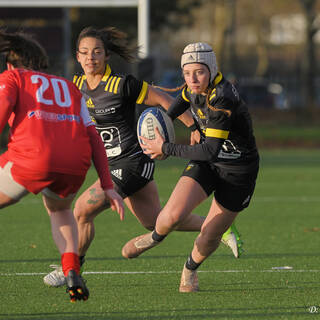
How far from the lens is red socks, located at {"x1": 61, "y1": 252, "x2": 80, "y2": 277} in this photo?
538 centimetres

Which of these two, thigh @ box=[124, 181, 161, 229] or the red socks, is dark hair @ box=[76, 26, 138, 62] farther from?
the red socks

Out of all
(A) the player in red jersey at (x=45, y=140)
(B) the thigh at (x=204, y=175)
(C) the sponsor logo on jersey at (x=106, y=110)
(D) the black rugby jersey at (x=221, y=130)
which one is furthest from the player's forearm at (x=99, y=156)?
(C) the sponsor logo on jersey at (x=106, y=110)

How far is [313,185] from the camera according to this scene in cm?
1620

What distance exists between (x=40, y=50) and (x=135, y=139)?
6.61 feet

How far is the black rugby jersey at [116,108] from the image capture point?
723cm

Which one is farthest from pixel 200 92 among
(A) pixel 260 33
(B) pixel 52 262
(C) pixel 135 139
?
(A) pixel 260 33

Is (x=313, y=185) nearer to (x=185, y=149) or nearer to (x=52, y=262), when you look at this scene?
(x=52, y=262)

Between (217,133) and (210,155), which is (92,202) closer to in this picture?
(210,155)

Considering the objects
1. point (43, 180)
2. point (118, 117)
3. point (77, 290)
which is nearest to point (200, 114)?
point (118, 117)

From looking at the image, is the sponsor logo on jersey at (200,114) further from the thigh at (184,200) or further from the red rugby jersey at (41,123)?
the red rugby jersey at (41,123)

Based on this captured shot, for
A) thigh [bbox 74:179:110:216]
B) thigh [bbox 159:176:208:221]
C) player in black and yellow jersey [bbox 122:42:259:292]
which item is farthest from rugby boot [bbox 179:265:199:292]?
thigh [bbox 74:179:110:216]

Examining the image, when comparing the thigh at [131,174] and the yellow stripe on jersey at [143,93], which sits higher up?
the yellow stripe on jersey at [143,93]

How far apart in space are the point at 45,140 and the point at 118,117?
210 centimetres

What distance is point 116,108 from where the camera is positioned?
285 inches
